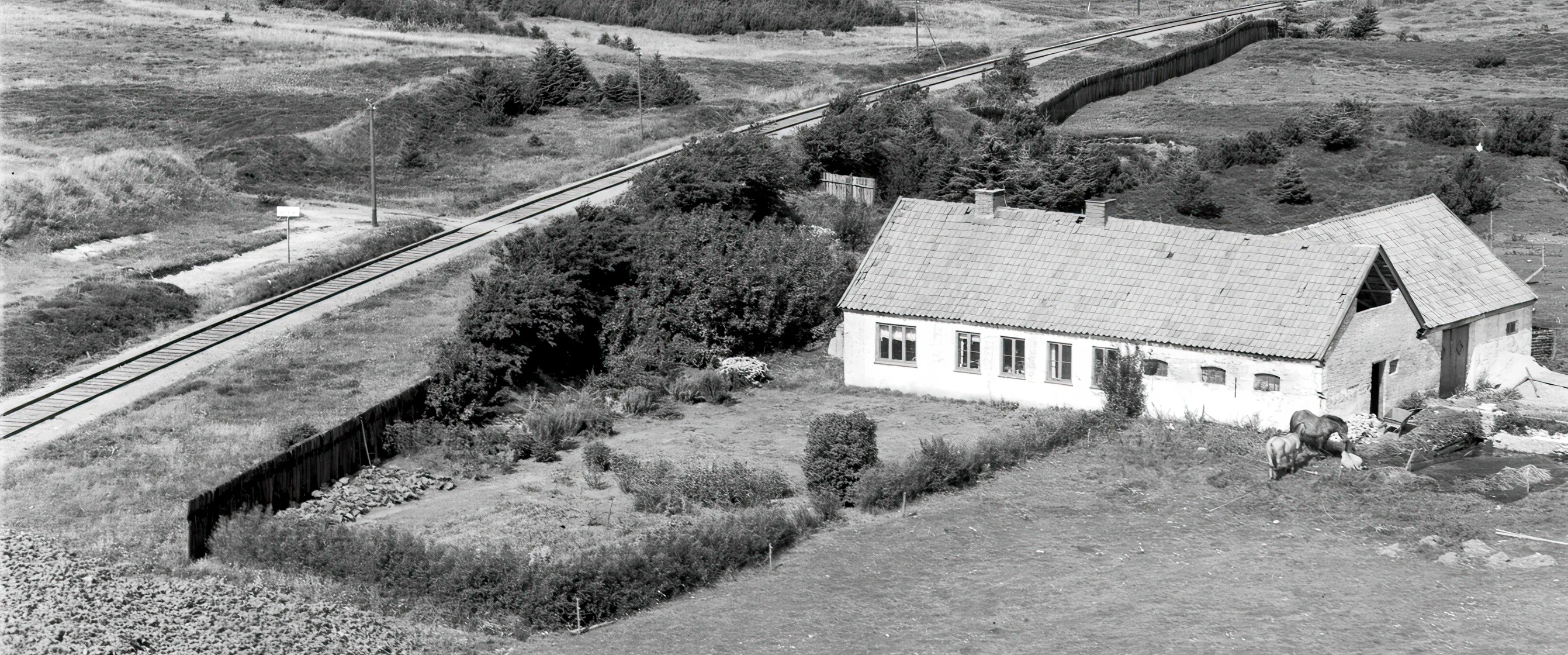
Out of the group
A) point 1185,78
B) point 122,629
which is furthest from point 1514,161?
point 122,629

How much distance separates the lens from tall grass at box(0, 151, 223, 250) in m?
49.6

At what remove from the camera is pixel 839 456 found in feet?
104

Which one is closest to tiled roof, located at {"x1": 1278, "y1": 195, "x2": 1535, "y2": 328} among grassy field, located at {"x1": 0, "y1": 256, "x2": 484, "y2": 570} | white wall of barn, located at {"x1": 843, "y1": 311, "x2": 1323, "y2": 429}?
white wall of barn, located at {"x1": 843, "y1": 311, "x2": 1323, "y2": 429}

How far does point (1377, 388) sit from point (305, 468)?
75.0 ft

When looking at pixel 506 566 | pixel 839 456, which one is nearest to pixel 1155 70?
pixel 839 456

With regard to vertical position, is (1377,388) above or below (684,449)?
above

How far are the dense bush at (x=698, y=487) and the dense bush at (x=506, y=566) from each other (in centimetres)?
218

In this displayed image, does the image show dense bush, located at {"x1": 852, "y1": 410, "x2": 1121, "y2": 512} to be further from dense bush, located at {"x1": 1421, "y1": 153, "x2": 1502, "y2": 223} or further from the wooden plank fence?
dense bush, located at {"x1": 1421, "y1": 153, "x2": 1502, "y2": 223}

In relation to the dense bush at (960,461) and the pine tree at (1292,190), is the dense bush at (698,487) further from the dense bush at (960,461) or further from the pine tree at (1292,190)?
the pine tree at (1292,190)

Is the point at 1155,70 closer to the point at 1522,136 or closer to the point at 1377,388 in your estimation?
the point at 1522,136

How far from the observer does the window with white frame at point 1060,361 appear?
125 ft

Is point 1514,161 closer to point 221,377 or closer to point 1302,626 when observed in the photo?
point 1302,626

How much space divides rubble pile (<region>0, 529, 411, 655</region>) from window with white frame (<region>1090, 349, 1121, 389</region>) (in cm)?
1826

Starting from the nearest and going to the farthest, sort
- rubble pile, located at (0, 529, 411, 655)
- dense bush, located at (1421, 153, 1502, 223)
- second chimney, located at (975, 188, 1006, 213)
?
rubble pile, located at (0, 529, 411, 655)
second chimney, located at (975, 188, 1006, 213)
dense bush, located at (1421, 153, 1502, 223)
